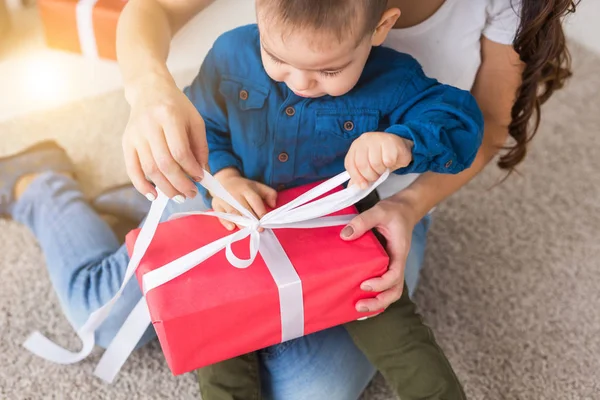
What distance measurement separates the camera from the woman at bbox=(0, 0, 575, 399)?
1.71ft

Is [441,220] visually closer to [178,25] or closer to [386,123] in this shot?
[386,123]

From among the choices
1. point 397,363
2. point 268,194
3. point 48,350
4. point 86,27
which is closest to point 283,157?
point 268,194

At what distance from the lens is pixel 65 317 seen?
86 cm

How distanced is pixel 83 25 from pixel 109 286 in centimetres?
49

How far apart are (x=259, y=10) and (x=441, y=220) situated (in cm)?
58

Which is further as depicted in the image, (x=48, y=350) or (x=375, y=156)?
(x=48, y=350)

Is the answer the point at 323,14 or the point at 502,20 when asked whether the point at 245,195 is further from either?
the point at 502,20

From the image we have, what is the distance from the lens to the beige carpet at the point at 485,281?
2.65 ft

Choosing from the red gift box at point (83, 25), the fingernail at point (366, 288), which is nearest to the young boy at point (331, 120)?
the fingernail at point (366, 288)

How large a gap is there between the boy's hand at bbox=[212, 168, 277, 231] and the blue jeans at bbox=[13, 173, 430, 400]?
0.09 metres

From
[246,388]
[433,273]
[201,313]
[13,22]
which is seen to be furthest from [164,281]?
[13,22]

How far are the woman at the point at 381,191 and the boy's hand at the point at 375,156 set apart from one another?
7cm

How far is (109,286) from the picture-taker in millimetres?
777

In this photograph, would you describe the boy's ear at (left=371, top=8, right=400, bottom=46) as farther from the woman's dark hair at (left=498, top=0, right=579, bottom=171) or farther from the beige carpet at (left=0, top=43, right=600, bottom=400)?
the beige carpet at (left=0, top=43, right=600, bottom=400)
